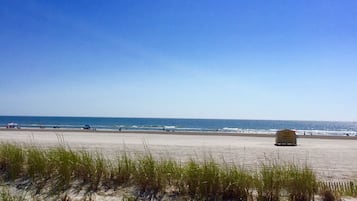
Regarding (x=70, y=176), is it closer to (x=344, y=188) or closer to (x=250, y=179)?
(x=250, y=179)

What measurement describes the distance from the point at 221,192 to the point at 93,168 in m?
2.53

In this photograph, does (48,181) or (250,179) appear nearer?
(250,179)

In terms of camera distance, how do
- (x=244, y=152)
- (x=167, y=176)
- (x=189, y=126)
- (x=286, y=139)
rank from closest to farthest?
(x=167, y=176) → (x=244, y=152) → (x=286, y=139) → (x=189, y=126)

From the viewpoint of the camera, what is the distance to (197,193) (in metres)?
6.20

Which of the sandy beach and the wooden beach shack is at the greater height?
the wooden beach shack

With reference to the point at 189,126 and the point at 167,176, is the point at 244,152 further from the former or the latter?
the point at 189,126

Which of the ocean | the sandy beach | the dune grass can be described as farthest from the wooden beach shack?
the ocean

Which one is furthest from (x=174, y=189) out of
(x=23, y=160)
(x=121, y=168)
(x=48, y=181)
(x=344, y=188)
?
(x=23, y=160)

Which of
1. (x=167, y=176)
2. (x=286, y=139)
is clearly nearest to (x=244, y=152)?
(x=286, y=139)

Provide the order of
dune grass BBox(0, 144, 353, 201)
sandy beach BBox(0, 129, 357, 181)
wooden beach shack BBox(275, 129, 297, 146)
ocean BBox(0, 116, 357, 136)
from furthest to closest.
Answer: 1. ocean BBox(0, 116, 357, 136)
2. wooden beach shack BBox(275, 129, 297, 146)
3. sandy beach BBox(0, 129, 357, 181)
4. dune grass BBox(0, 144, 353, 201)

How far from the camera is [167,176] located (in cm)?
665

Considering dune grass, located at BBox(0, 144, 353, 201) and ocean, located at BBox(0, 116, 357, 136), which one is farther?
ocean, located at BBox(0, 116, 357, 136)

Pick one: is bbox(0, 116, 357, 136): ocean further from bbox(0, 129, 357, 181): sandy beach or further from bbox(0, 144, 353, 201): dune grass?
bbox(0, 144, 353, 201): dune grass

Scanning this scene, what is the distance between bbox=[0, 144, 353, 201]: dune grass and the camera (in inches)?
239
